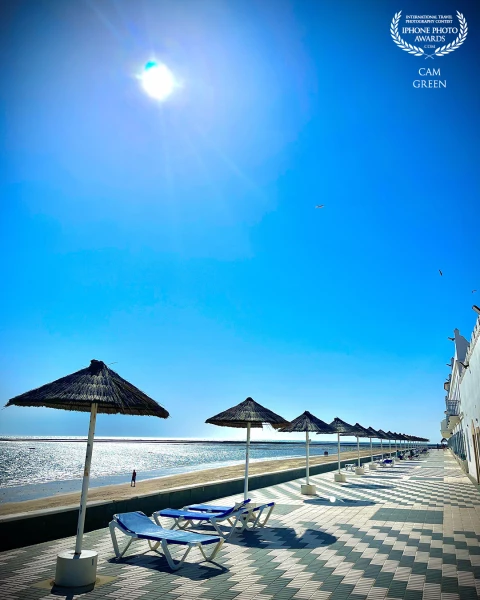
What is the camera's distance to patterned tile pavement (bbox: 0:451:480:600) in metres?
4.28

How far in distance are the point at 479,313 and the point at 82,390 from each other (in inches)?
496

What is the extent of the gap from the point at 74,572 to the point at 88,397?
1808 mm

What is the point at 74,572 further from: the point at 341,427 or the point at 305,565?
the point at 341,427

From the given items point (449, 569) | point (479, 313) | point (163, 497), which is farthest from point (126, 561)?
point (479, 313)

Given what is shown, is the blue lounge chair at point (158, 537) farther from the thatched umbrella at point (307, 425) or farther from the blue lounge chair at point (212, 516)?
the thatched umbrella at point (307, 425)

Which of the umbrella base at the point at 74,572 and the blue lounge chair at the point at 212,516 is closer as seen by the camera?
the umbrella base at the point at 74,572

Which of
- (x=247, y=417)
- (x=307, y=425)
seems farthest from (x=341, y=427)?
(x=247, y=417)

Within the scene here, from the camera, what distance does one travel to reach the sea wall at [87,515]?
18.9ft

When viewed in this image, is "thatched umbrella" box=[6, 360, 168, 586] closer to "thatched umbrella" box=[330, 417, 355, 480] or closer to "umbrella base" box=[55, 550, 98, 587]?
"umbrella base" box=[55, 550, 98, 587]

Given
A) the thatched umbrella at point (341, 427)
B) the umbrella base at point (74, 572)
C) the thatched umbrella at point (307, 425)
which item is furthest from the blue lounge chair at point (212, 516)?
the thatched umbrella at point (341, 427)

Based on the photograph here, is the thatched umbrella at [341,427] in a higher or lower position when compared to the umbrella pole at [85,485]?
higher

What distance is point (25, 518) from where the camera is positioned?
19.5 feet

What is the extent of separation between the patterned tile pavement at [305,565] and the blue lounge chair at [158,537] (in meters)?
0.15

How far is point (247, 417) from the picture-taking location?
8938 mm
